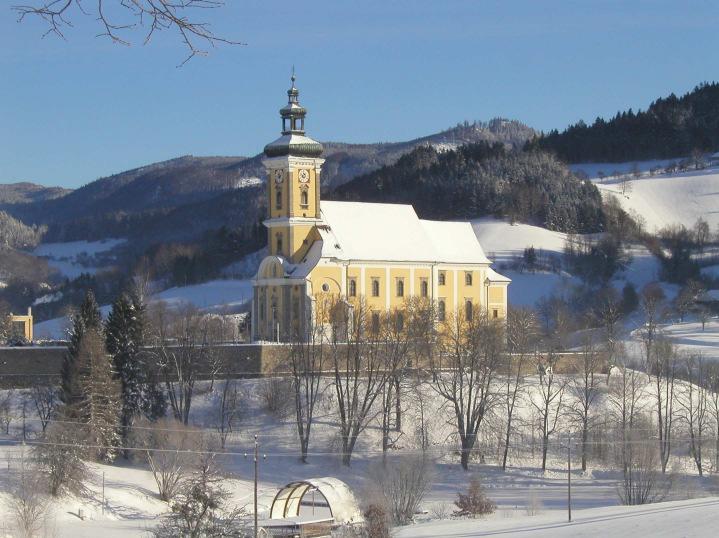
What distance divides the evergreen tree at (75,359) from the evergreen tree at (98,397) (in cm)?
25

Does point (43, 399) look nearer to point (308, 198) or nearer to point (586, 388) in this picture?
point (308, 198)

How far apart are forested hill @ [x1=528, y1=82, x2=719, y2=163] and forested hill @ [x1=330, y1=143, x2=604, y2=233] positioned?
2700 centimetres

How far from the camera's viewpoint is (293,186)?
7256 centimetres

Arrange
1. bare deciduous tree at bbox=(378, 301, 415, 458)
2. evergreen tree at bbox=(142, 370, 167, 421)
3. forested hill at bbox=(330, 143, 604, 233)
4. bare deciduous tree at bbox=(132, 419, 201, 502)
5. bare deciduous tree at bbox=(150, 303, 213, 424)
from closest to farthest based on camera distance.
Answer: bare deciduous tree at bbox=(132, 419, 201, 502), bare deciduous tree at bbox=(378, 301, 415, 458), evergreen tree at bbox=(142, 370, 167, 421), bare deciduous tree at bbox=(150, 303, 213, 424), forested hill at bbox=(330, 143, 604, 233)

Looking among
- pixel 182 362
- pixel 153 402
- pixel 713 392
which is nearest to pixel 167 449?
pixel 153 402

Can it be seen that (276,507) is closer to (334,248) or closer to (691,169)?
(334,248)

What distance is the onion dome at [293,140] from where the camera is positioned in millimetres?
72688

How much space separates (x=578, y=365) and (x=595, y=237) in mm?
59862

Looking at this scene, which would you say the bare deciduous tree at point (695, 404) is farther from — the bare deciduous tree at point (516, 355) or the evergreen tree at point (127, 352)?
the evergreen tree at point (127, 352)

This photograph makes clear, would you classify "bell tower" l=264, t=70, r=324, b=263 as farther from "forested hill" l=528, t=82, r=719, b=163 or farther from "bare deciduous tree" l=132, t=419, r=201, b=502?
"forested hill" l=528, t=82, r=719, b=163

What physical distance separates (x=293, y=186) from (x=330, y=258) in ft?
14.8

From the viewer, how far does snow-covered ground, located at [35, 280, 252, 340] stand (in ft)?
369

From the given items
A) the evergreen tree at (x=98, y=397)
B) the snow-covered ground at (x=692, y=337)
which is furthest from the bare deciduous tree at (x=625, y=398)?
the evergreen tree at (x=98, y=397)

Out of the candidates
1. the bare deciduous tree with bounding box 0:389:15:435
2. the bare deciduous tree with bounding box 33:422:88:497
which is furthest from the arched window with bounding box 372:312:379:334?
the bare deciduous tree with bounding box 33:422:88:497
